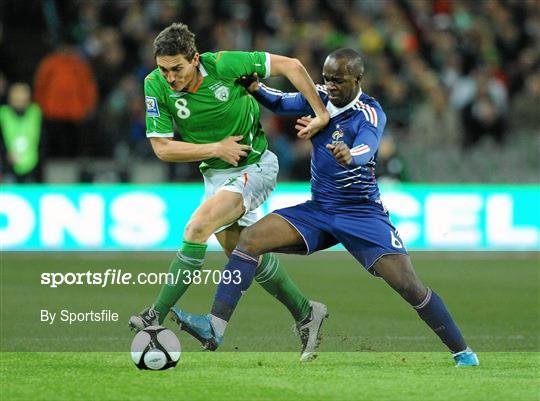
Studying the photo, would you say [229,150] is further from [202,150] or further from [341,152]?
[341,152]

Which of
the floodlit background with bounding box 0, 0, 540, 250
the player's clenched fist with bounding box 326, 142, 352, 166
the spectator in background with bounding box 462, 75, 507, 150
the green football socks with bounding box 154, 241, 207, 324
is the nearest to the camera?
the player's clenched fist with bounding box 326, 142, 352, 166

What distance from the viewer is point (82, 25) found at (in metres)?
16.6

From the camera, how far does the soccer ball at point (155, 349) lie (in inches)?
272

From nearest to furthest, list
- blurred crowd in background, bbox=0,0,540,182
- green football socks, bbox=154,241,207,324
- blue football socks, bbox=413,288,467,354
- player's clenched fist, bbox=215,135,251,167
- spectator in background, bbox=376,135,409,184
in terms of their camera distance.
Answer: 1. blue football socks, bbox=413,288,467,354
2. green football socks, bbox=154,241,207,324
3. player's clenched fist, bbox=215,135,251,167
4. spectator in background, bbox=376,135,409,184
5. blurred crowd in background, bbox=0,0,540,182

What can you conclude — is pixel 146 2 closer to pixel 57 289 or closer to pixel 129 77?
pixel 129 77

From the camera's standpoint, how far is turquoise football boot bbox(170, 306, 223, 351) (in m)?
6.91

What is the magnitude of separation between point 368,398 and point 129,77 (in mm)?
10551

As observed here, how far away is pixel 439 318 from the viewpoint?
Result: 720 centimetres

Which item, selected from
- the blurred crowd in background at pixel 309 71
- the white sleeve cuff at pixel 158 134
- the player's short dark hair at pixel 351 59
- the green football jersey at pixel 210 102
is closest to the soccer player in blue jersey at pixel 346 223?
the player's short dark hair at pixel 351 59

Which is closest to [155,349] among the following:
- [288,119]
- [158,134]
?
[158,134]

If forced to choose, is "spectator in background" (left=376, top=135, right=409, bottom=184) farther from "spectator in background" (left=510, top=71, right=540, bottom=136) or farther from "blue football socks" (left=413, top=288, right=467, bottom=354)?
"blue football socks" (left=413, top=288, right=467, bottom=354)

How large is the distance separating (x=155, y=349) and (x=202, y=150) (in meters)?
1.29

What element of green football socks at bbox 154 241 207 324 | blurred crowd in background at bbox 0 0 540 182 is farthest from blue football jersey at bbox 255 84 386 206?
blurred crowd in background at bbox 0 0 540 182

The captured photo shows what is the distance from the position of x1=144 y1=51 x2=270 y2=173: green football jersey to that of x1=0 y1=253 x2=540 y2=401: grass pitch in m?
1.41
